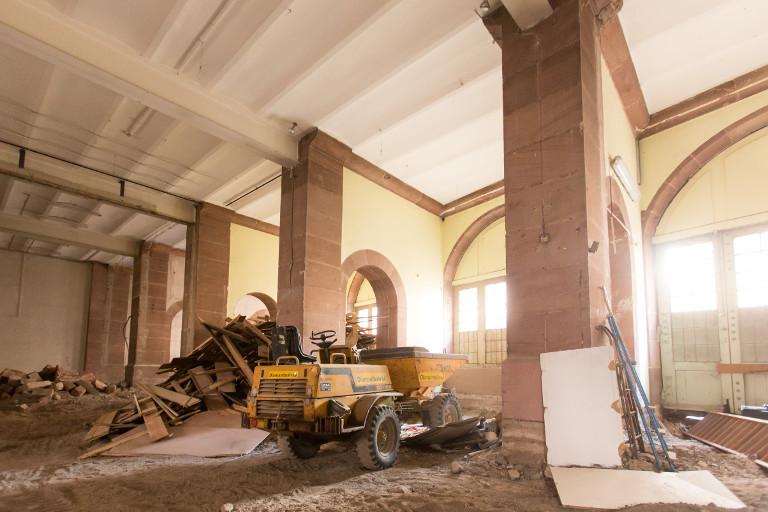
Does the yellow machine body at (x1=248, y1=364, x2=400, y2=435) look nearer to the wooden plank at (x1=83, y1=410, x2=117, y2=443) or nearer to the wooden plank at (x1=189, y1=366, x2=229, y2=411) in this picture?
the wooden plank at (x1=189, y1=366, x2=229, y2=411)

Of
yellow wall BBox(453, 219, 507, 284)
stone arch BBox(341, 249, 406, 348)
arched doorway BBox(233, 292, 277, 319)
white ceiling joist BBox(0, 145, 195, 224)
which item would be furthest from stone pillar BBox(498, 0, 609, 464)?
arched doorway BBox(233, 292, 277, 319)

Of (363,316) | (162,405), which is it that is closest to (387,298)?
(363,316)

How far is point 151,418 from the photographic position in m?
6.95

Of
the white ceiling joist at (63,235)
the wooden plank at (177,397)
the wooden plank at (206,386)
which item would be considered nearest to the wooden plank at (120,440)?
the wooden plank at (177,397)

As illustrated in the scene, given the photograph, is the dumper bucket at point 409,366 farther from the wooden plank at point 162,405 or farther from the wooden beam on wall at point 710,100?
the wooden beam on wall at point 710,100

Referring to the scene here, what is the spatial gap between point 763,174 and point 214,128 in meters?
8.84

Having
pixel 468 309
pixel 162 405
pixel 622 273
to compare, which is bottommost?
pixel 162 405

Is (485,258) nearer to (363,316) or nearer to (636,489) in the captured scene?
(363,316)

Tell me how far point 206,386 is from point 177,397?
534 millimetres

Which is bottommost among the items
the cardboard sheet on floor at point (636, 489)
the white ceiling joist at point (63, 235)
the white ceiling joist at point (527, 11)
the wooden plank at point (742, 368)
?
the cardboard sheet on floor at point (636, 489)

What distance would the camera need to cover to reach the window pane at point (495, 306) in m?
11.5

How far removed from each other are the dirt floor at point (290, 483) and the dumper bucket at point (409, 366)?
91cm

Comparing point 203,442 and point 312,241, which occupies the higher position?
point 312,241

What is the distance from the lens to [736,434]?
19.7ft
